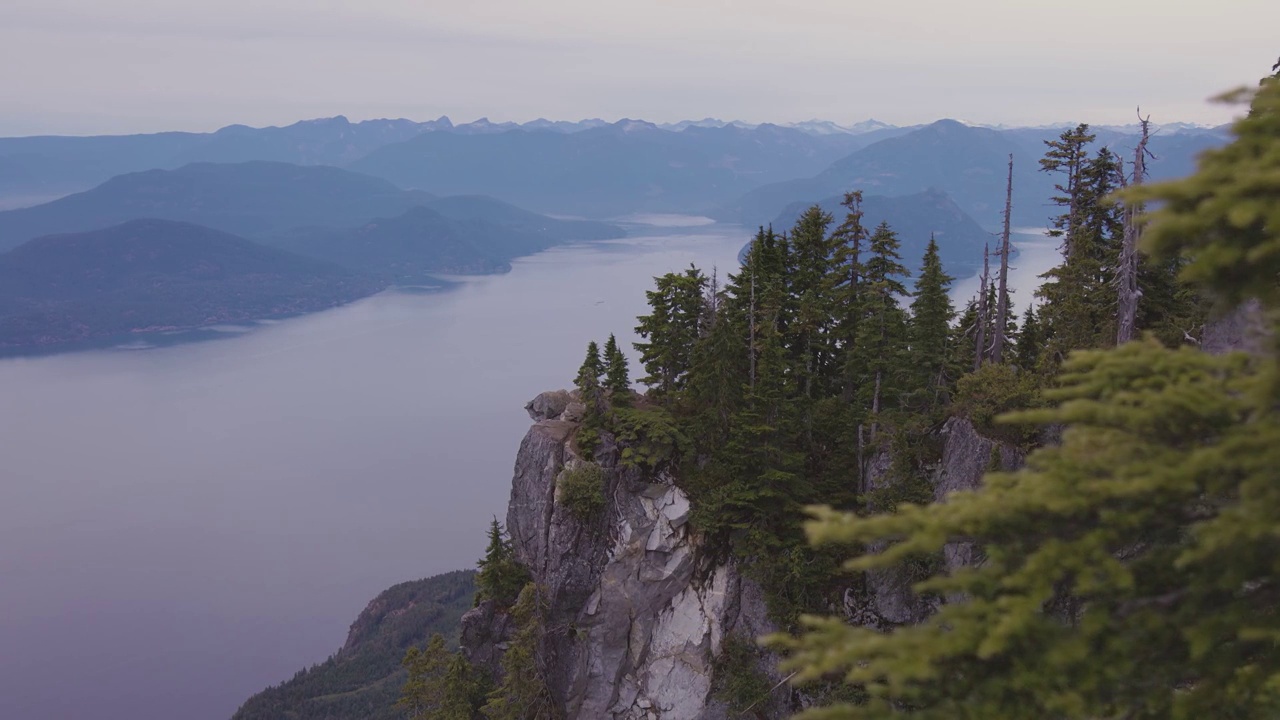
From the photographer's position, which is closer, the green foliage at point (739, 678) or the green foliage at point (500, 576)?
the green foliage at point (739, 678)

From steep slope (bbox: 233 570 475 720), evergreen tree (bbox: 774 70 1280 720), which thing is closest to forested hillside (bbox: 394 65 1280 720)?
evergreen tree (bbox: 774 70 1280 720)

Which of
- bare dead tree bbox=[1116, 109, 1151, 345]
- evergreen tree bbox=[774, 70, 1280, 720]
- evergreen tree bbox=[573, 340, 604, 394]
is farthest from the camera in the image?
evergreen tree bbox=[573, 340, 604, 394]

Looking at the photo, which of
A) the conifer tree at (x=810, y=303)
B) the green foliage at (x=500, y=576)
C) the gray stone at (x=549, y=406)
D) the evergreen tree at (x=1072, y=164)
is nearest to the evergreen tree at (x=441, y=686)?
the green foliage at (x=500, y=576)

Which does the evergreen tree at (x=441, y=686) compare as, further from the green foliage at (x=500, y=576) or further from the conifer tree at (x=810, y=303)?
the conifer tree at (x=810, y=303)

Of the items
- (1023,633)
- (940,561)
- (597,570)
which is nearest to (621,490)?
(597,570)

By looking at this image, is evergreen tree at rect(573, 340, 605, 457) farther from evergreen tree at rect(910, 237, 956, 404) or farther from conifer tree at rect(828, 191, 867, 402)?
evergreen tree at rect(910, 237, 956, 404)

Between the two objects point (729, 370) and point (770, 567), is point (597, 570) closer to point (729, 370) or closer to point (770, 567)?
point (770, 567)

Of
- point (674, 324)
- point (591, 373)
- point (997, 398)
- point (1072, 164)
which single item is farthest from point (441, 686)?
point (1072, 164)
